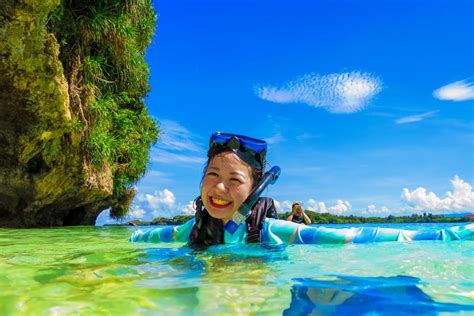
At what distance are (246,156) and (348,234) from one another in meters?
1.02

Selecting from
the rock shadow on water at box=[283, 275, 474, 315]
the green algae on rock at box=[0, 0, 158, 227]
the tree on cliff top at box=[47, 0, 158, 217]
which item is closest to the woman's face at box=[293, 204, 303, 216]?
the rock shadow on water at box=[283, 275, 474, 315]

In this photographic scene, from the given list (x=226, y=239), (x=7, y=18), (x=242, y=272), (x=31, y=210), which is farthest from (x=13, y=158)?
(x=242, y=272)

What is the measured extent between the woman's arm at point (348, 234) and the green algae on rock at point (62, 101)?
313 inches

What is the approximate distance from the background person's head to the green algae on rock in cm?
735

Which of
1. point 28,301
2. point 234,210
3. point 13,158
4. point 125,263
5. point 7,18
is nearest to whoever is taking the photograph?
point 28,301

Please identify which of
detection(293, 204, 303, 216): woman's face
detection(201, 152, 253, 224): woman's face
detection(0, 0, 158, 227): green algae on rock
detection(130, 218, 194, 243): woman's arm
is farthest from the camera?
detection(0, 0, 158, 227): green algae on rock

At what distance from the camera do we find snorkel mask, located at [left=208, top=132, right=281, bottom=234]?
319 cm

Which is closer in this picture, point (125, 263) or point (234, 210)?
A: point (125, 263)

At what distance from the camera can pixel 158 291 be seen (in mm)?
1651

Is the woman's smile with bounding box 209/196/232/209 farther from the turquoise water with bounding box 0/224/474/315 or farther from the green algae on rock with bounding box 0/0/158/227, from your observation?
the green algae on rock with bounding box 0/0/158/227

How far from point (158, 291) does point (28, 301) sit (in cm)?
49

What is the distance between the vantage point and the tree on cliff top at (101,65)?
11.1 metres

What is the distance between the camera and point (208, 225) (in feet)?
11.2

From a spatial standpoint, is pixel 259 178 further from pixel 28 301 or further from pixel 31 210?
pixel 31 210
